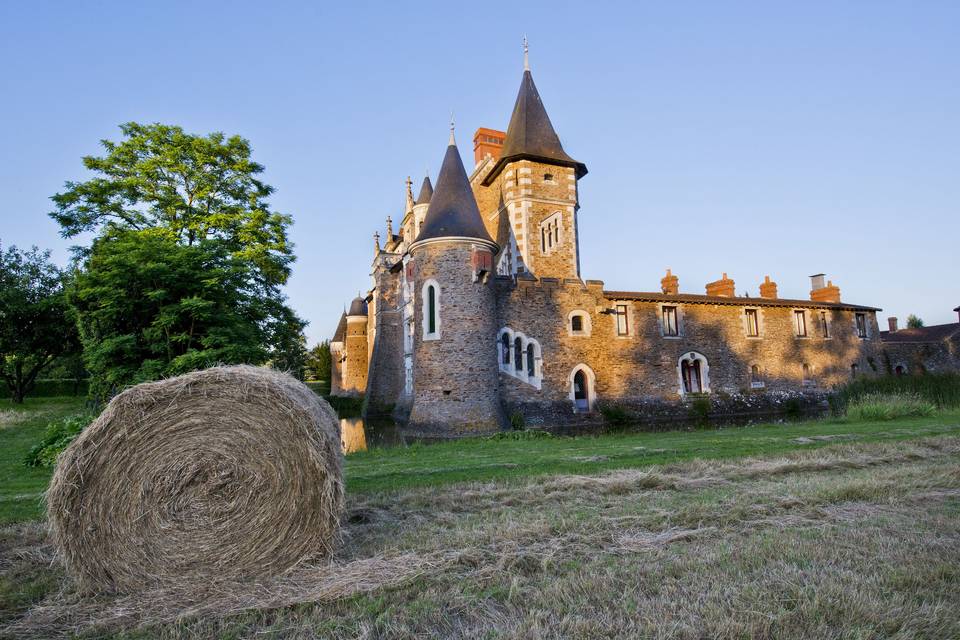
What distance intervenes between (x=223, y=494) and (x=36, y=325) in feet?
90.1

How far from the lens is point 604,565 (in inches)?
156

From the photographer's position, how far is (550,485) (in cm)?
674

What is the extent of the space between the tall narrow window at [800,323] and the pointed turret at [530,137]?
13.1 meters

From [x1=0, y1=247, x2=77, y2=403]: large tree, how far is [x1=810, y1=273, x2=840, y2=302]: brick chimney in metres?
37.7

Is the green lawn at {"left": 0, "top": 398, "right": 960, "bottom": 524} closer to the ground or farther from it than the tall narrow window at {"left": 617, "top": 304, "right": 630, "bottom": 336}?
closer to the ground

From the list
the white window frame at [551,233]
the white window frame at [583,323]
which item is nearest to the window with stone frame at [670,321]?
the white window frame at [583,323]

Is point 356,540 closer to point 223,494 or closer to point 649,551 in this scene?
point 223,494

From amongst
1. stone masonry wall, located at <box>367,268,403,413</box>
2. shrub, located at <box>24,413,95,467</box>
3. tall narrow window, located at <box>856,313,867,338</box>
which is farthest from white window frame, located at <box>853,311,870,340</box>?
shrub, located at <box>24,413,95,467</box>

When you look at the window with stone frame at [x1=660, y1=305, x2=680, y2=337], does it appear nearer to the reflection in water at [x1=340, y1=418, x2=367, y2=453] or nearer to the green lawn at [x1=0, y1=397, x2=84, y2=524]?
the reflection in water at [x1=340, y1=418, x2=367, y2=453]

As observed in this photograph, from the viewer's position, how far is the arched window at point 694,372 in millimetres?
25016

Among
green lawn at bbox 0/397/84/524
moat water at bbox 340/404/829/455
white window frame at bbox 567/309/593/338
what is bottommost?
moat water at bbox 340/404/829/455

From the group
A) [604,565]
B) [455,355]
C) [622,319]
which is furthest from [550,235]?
[604,565]

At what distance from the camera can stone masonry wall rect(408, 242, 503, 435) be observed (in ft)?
61.0

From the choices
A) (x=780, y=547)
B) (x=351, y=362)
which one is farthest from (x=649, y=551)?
(x=351, y=362)
